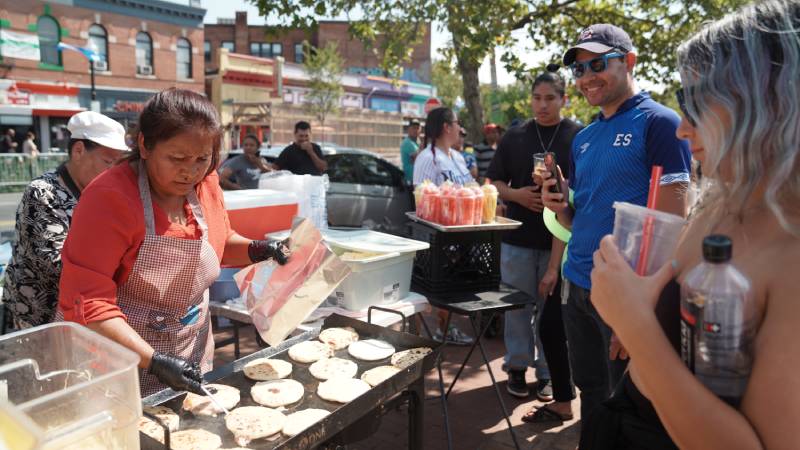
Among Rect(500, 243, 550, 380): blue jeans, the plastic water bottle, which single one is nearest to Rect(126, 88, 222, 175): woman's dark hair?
the plastic water bottle

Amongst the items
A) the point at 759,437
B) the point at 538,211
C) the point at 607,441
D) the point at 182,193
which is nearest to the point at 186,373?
the point at 182,193

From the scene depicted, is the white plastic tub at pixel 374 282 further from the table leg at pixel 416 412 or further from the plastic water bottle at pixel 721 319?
the plastic water bottle at pixel 721 319

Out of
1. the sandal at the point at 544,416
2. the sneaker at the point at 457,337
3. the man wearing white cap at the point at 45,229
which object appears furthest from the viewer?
the sneaker at the point at 457,337

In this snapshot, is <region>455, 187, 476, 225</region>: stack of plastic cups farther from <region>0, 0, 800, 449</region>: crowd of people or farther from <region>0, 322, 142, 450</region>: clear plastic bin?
<region>0, 322, 142, 450</region>: clear plastic bin

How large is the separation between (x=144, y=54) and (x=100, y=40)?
2.01 m

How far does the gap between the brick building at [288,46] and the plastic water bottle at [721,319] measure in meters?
41.5

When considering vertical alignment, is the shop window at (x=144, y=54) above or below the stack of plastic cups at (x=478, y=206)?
above

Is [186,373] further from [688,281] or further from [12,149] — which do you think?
[12,149]

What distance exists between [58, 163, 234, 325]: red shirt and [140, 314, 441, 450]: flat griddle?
0.44 meters

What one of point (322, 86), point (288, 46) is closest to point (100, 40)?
point (322, 86)

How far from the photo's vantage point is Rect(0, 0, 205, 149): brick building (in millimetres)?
22375

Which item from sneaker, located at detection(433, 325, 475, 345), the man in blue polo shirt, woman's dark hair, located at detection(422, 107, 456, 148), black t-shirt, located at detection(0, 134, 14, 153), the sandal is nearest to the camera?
the man in blue polo shirt

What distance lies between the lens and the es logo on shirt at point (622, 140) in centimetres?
261

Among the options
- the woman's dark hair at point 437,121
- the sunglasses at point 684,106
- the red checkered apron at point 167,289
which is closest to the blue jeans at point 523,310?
the woman's dark hair at point 437,121
